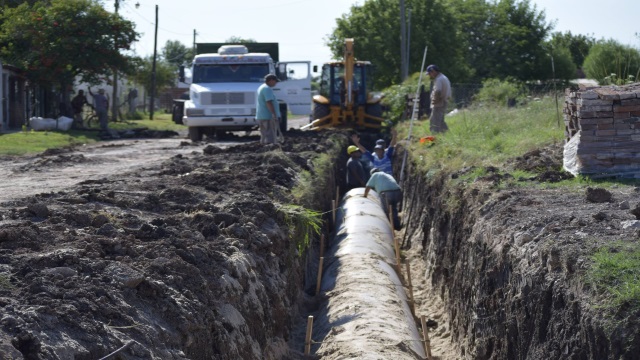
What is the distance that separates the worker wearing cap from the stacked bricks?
7870mm

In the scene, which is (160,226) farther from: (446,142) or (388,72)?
(388,72)

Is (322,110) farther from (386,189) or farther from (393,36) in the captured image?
(393,36)

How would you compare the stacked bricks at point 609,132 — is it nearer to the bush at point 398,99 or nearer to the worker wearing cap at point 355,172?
the worker wearing cap at point 355,172

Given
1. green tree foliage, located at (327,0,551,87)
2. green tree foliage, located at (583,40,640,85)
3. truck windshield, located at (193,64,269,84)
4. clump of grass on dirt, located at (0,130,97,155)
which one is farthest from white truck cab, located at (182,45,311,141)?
green tree foliage, located at (327,0,551,87)

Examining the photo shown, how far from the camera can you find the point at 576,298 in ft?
19.3

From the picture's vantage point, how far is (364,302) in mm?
9617

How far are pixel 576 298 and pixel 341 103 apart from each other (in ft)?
71.4

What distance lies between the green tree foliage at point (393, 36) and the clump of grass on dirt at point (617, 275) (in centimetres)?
3673

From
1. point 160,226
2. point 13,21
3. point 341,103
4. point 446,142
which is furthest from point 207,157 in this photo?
point 13,21

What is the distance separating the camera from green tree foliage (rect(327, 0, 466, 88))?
43.7 meters

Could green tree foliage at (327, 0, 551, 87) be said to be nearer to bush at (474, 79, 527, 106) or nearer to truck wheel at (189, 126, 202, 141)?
bush at (474, 79, 527, 106)

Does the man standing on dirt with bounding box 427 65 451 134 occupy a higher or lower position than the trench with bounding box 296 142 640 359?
higher

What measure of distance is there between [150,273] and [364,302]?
151 inches

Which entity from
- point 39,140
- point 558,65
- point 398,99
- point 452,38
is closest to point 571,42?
point 558,65
